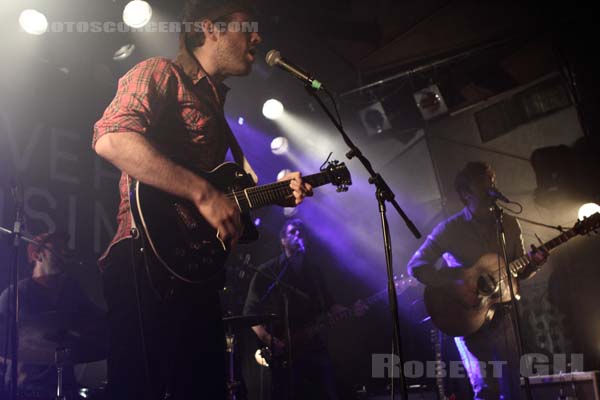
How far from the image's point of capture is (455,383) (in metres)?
6.53

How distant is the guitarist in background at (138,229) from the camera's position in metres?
2.27

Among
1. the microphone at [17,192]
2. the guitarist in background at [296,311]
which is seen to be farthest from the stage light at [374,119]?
the microphone at [17,192]

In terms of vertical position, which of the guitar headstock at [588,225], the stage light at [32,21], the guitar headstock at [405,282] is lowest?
the guitar headstock at [405,282]

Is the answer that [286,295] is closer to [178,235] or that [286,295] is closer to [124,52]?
[124,52]

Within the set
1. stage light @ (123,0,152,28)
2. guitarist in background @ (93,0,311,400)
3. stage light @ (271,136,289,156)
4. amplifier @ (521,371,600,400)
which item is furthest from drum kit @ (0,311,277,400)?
stage light @ (271,136,289,156)

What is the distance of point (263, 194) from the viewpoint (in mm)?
2908

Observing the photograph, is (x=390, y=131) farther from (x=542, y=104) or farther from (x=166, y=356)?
(x=166, y=356)

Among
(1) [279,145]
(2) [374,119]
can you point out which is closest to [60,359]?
(1) [279,145]

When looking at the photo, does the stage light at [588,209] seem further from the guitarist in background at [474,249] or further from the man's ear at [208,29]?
the man's ear at [208,29]

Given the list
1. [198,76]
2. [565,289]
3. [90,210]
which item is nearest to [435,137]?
[565,289]

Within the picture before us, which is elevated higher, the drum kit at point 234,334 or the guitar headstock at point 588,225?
the guitar headstock at point 588,225

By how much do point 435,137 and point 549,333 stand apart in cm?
303

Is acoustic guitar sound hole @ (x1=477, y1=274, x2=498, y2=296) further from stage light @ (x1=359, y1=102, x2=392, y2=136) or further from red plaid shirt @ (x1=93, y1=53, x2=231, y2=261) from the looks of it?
stage light @ (x1=359, y1=102, x2=392, y2=136)

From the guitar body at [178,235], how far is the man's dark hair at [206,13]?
3.27ft
